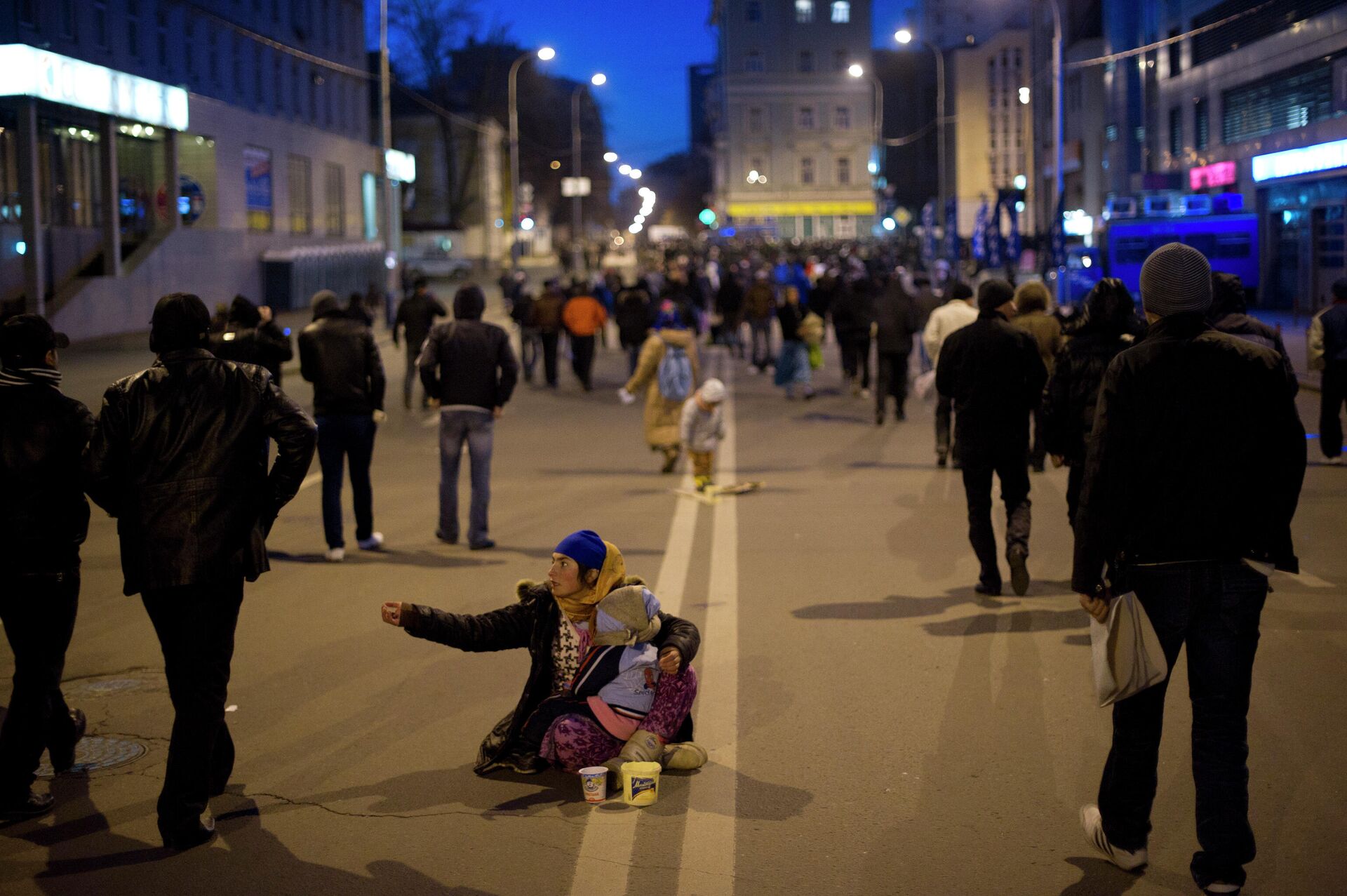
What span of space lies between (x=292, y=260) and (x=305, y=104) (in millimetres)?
10620

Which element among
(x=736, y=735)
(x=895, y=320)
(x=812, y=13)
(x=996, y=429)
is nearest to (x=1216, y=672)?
(x=736, y=735)

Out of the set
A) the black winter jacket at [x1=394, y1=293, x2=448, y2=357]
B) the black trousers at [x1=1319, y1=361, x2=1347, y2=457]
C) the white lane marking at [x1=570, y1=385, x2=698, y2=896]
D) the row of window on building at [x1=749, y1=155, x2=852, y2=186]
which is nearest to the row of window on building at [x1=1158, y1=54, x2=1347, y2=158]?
the black winter jacket at [x1=394, y1=293, x2=448, y2=357]

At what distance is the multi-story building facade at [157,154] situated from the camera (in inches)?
1176

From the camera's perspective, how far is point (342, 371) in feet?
33.0

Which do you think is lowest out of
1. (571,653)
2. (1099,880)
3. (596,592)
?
(1099,880)

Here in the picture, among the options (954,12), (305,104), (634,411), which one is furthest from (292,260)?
(954,12)

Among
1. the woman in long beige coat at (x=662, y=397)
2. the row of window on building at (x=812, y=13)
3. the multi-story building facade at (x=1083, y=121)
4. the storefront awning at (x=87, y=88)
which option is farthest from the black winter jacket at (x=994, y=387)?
the row of window on building at (x=812, y=13)

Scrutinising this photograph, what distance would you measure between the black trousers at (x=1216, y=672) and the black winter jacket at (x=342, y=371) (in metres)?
6.69

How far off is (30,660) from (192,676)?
0.72 metres

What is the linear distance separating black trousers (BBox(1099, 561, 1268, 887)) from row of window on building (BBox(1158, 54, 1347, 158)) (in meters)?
32.5

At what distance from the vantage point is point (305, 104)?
174 ft

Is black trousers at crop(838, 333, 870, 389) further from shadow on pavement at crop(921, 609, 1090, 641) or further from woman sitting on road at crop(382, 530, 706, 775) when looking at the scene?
woman sitting on road at crop(382, 530, 706, 775)

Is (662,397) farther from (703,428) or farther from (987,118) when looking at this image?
(987,118)

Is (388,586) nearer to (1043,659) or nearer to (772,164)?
(1043,659)
